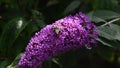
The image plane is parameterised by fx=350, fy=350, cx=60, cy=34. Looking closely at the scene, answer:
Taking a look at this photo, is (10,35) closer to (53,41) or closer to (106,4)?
(53,41)

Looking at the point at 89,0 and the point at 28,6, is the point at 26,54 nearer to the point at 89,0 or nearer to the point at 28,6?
the point at 28,6

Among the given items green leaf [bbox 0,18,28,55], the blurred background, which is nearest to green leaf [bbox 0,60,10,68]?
the blurred background

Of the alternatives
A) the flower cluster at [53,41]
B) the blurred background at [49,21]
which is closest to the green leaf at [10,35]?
the blurred background at [49,21]

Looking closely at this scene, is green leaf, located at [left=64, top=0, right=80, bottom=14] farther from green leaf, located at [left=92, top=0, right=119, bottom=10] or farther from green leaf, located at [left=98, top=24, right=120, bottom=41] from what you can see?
green leaf, located at [left=98, top=24, right=120, bottom=41]

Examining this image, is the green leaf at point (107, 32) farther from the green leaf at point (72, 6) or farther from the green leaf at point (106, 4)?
the green leaf at point (72, 6)

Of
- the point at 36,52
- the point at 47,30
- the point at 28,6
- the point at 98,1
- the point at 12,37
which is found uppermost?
the point at 28,6

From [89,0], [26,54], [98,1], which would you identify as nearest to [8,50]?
[26,54]
